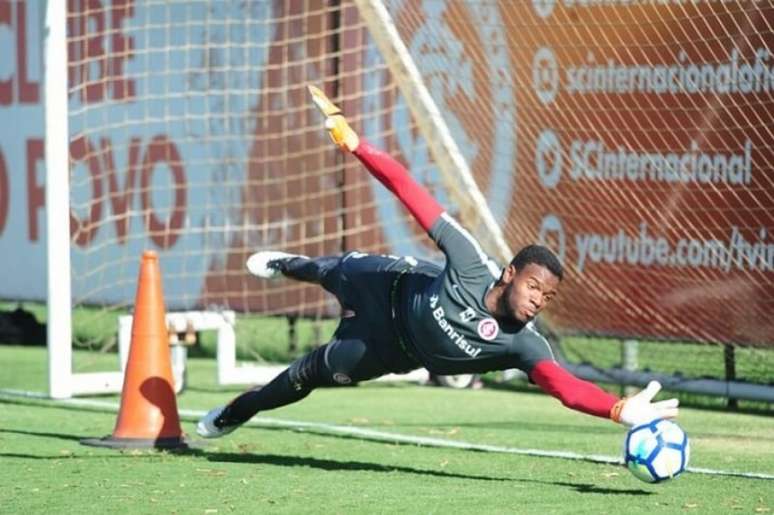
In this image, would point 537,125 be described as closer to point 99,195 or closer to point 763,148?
point 763,148

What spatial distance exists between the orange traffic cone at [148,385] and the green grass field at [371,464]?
0.16 m

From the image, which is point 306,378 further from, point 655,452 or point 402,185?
point 655,452

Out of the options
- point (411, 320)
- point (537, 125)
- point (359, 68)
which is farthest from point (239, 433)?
point (359, 68)

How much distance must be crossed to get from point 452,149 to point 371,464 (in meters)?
4.23

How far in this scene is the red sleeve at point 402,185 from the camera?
8273 millimetres

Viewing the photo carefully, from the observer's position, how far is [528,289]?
791 centimetres

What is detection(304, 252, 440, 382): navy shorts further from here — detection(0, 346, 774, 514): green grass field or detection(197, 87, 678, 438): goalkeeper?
detection(0, 346, 774, 514): green grass field

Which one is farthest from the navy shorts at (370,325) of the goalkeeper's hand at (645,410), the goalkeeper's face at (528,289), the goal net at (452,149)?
the goal net at (452,149)

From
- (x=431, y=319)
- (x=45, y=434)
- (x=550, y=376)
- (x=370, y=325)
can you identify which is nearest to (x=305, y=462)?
(x=370, y=325)

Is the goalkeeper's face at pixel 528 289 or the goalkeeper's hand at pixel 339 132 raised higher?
the goalkeeper's hand at pixel 339 132

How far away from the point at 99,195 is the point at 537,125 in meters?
4.24

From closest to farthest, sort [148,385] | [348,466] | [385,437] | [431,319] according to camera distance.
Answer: [431,319]
[348,466]
[148,385]
[385,437]

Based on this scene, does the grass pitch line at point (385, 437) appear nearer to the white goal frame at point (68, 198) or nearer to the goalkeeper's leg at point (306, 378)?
the white goal frame at point (68, 198)

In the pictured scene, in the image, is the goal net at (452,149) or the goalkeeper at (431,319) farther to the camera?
the goal net at (452,149)
